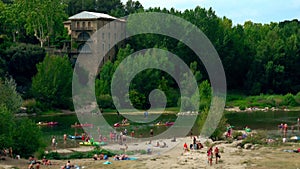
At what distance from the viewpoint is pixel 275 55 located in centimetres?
10312

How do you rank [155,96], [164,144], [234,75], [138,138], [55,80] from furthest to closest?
[234,75], [155,96], [55,80], [138,138], [164,144]

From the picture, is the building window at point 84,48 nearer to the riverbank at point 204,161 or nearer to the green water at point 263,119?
the green water at point 263,119

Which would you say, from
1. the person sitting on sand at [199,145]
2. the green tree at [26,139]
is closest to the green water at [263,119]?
the person sitting on sand at [199,145]

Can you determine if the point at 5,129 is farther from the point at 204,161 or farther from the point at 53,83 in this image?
the point at 53,83

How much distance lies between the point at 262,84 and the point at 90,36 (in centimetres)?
3303

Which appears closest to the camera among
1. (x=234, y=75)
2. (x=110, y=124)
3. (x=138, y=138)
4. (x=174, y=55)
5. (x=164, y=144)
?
(x=164, y=144)

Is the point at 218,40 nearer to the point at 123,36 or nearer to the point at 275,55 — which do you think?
the point at 275,55

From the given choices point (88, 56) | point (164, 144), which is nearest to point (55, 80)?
point (88, 56)

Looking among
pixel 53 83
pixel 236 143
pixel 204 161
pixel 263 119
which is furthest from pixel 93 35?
pixel 204 161

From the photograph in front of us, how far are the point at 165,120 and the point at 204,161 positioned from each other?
3180 cm

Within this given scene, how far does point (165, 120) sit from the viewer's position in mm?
72250

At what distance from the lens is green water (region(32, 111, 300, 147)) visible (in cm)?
6179

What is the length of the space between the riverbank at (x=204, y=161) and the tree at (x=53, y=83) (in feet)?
131

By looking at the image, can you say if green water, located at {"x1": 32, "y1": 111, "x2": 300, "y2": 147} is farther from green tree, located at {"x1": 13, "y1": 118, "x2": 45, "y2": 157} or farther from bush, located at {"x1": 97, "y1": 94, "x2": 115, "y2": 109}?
green tree, located at {"x1": 13, "y1": 118, "x2": 45, "y2": 157}
